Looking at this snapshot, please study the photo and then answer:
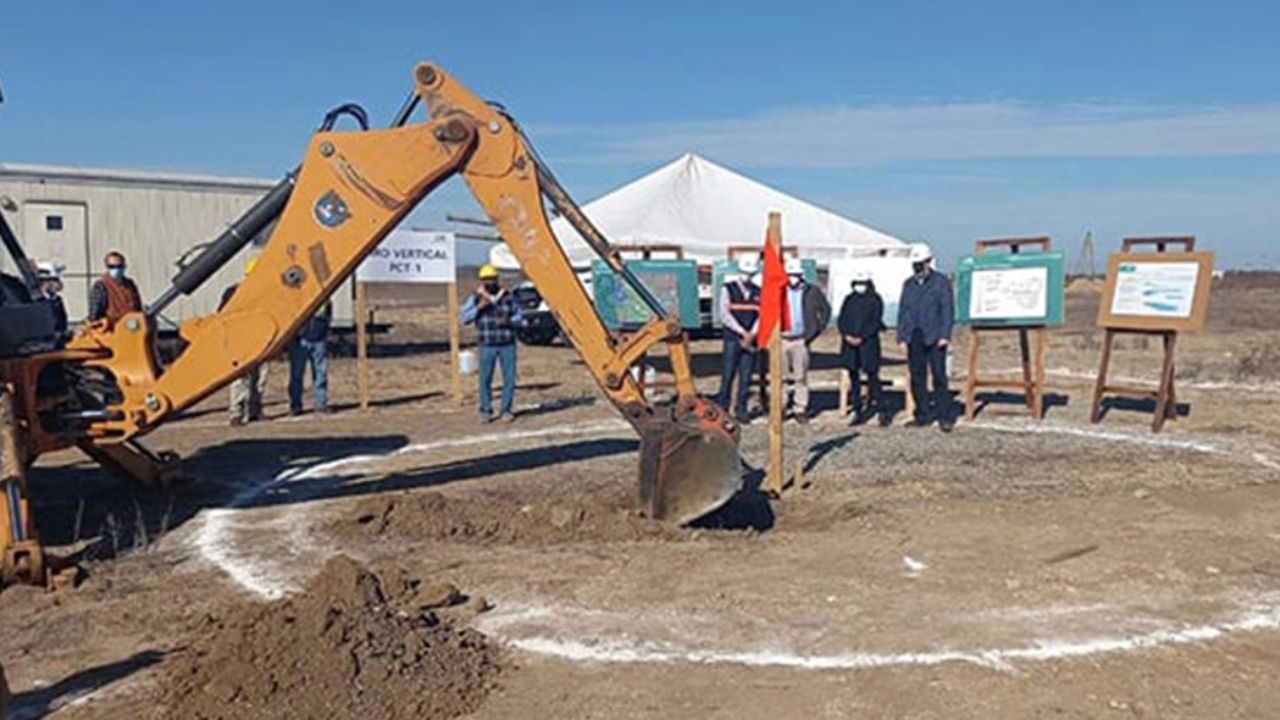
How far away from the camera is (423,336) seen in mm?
33844

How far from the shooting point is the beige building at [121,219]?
68.5 ft

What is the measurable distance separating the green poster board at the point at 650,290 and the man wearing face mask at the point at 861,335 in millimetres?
3729

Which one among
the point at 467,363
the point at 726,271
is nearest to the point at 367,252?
the point at 726,271

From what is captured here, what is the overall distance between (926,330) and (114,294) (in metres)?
9.49

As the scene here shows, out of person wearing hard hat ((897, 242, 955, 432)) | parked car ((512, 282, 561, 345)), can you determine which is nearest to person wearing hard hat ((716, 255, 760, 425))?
person wearing hard hat ((897, 242, 955, 432))

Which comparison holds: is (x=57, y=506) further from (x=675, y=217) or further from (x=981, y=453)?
(x=675, y=217)

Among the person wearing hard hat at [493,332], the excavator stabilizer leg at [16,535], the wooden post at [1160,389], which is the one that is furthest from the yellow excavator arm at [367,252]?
the wooden post at [1160,389]

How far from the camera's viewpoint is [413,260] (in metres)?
17.4

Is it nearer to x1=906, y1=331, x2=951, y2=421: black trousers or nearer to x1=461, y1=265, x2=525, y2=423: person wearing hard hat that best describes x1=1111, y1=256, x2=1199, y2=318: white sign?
x1=906, y1=331, x2=951, y2=421: black trousers

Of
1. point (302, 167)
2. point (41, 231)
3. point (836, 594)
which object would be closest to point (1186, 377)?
point (836, 594)

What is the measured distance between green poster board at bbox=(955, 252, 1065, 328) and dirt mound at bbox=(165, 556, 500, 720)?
1089cm

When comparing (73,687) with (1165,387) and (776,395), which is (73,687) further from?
(1165,387)

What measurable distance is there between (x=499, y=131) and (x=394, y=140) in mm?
776

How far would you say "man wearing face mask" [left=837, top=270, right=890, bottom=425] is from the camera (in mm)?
15125
